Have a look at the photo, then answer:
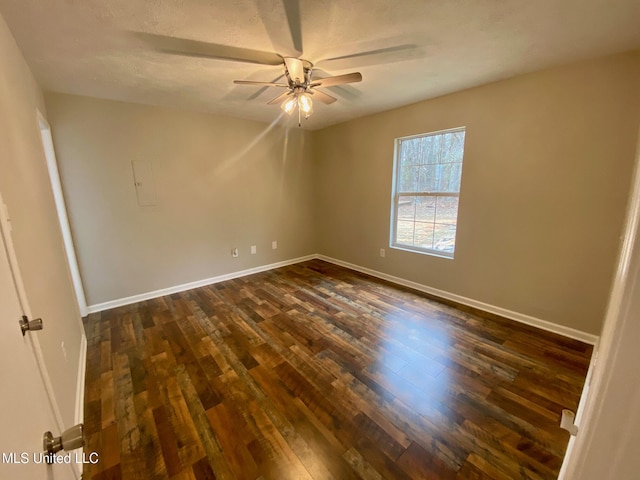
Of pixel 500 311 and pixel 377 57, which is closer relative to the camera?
pixel 377 57

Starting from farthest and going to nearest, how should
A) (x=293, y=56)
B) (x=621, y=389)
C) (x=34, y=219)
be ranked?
(x=293, y=56), (x=34, y=219), (x=621, y=389)

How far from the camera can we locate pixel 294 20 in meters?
1.58

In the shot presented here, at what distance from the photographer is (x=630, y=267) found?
16.1 inches

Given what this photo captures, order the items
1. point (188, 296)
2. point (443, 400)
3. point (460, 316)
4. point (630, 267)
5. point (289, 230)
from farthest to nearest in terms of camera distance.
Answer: point (289, 230)
point (188, 296)
point (460, 316)
point (443, 400)
point (630, 267)

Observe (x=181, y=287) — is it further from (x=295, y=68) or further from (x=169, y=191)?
(x=295, y=68)

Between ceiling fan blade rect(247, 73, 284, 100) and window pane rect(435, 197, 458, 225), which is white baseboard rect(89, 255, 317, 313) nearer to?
ceiling fan blade rect(247, 73, 284, 100)

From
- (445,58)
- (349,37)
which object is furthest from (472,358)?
(349,37)

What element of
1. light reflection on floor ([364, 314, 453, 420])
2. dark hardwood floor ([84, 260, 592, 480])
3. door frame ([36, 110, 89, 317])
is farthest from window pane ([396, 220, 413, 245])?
door frame ([36, 110, 89, 317])

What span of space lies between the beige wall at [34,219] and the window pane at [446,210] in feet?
11.5

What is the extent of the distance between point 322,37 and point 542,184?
2314mm

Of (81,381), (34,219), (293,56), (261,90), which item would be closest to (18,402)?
(34,219)

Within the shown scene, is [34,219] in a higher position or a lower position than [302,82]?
lower

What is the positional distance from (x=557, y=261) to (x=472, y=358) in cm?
126

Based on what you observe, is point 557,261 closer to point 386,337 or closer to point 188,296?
point 386,337
